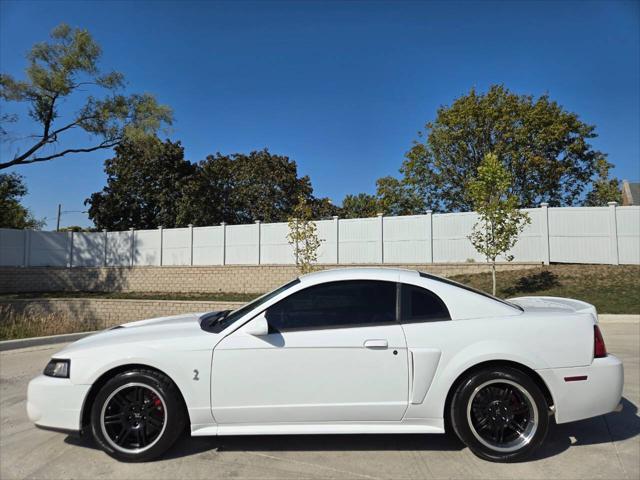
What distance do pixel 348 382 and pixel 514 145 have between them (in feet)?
97.4

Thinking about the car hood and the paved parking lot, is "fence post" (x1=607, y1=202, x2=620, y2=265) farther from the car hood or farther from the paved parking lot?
the car hood

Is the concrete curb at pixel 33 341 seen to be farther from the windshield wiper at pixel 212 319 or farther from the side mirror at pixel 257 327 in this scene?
the side mirror at pixel 257 327

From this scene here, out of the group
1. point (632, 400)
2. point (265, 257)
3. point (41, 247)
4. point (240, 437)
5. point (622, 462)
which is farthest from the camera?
point (41, 247)

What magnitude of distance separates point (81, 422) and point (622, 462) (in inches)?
165

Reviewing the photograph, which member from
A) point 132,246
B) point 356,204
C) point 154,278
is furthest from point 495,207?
point 356,204

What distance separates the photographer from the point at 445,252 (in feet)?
66.7

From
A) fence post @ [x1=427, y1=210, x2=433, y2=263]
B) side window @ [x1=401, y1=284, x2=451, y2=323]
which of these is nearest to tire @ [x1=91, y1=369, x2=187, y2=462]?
side window @ [x1=401, y1=284, x2=451, y2=323]

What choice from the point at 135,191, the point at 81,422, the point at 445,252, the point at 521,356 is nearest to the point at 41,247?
the point at 135,191

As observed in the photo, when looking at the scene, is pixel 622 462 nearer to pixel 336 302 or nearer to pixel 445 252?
pixel 336 302

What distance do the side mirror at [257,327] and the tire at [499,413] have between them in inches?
62.3

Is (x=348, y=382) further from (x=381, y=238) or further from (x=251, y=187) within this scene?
(x=251, y=187)

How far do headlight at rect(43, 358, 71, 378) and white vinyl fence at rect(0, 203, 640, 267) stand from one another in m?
18.3

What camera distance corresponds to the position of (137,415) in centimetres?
353

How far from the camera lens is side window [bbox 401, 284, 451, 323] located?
11.8ft
